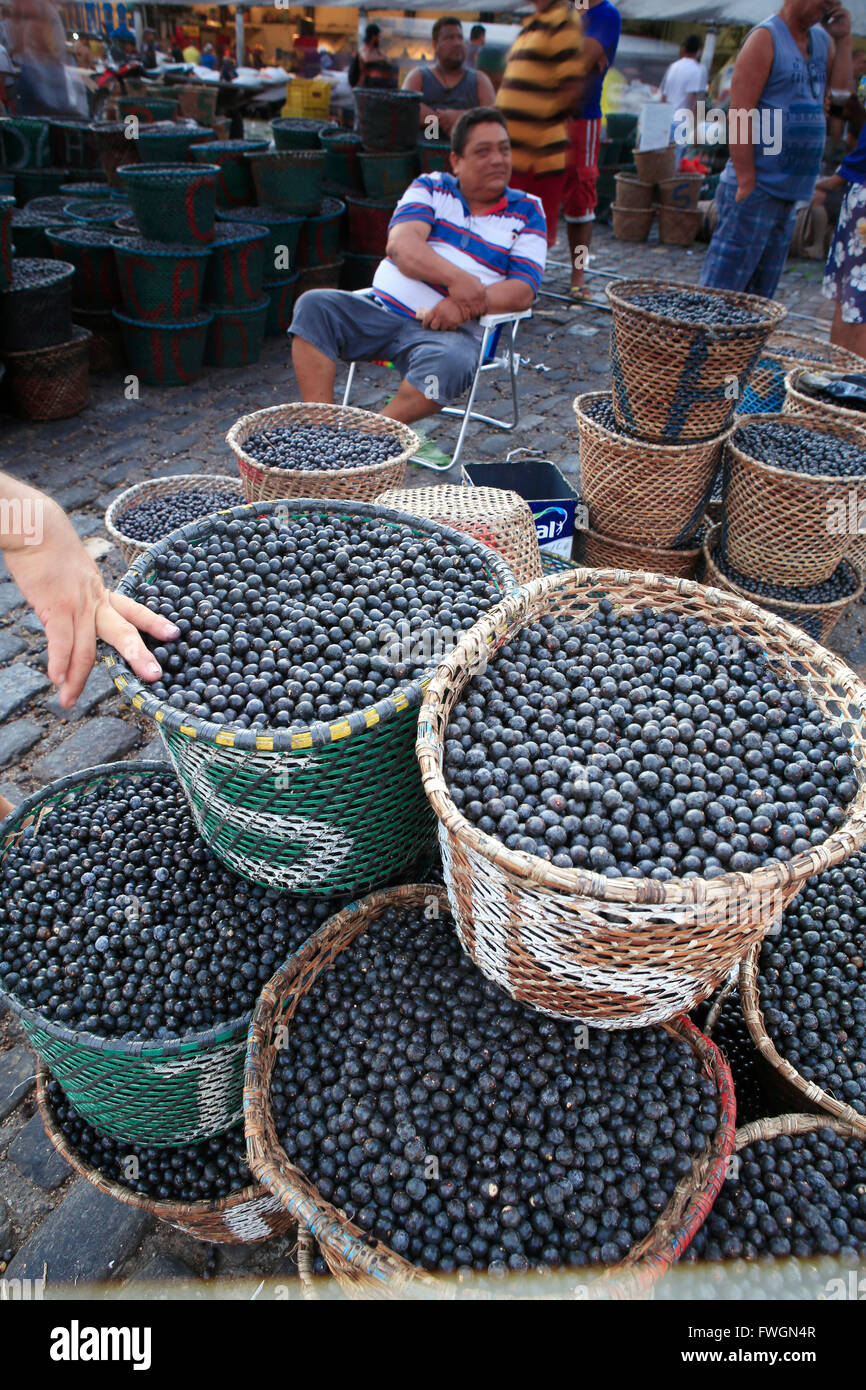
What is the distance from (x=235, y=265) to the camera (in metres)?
6.66

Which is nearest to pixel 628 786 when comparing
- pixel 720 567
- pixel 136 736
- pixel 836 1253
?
pixel 836 1253

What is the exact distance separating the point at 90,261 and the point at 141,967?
253 inches

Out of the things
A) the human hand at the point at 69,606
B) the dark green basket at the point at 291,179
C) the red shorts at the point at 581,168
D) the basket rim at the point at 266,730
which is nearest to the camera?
the basket rim at the point at 266,730

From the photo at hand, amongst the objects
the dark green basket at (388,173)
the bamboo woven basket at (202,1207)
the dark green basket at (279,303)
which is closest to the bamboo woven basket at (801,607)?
the bamboo woven basket at (202,1207)

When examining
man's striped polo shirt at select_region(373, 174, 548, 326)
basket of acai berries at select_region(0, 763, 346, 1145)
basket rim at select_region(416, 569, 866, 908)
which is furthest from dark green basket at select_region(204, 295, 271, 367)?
basket rim at select_region(416, 569, 866, 908)

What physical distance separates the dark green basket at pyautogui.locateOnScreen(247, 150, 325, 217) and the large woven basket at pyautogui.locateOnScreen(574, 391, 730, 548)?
15.2 ft

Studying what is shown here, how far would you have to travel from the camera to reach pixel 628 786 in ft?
5.12

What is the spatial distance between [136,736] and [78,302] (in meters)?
4.99

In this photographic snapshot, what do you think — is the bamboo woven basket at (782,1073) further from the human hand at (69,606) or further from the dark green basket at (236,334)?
the dark green basket at (236,334)

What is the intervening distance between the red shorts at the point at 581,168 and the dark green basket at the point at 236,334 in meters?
3.16

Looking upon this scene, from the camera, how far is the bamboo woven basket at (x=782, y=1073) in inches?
75.3

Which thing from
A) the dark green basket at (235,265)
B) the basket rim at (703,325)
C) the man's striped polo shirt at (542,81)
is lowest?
the basket rim at (703,325)

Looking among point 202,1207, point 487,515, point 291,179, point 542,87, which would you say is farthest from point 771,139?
point 202,1207

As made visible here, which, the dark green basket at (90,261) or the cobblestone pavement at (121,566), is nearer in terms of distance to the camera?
the cobblestone pavement at (121,566)
